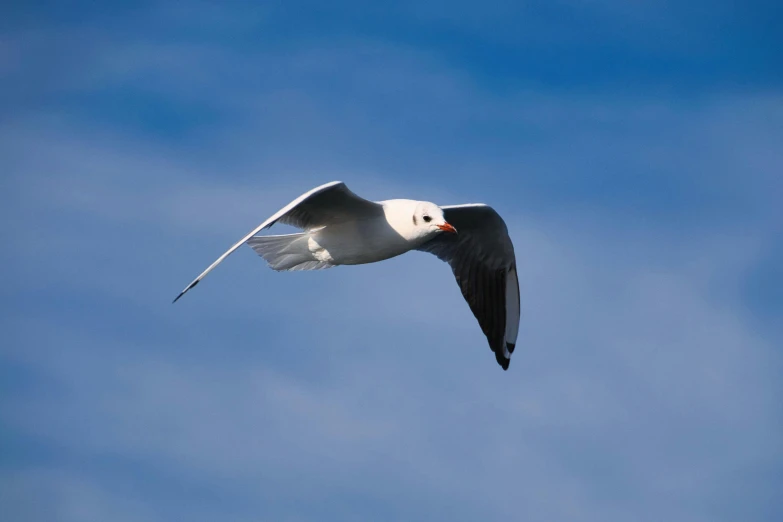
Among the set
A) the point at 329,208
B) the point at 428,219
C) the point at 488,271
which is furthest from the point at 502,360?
the point at 329,208

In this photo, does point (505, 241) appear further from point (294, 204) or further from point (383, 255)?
point (294, 204)

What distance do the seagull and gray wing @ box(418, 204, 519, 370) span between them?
0.03 feet

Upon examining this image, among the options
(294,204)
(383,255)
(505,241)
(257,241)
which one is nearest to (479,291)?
(505,241)

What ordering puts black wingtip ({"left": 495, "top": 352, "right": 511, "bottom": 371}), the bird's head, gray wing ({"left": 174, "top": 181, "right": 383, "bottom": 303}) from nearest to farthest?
gray wing ({"left": 174, "top": 181, "right": 383, "bottom": 303}) < the bird's head < black wingtip ({"left": 495, "top": 352, "right": 511, "bottom": 371})

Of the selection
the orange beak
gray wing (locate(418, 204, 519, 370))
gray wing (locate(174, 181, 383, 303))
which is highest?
gray wing (locate(418, 204, 519, 370))

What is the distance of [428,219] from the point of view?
843 cm

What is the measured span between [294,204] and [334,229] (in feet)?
4.36

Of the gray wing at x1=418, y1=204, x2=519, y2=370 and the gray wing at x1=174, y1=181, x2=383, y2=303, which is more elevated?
the gray wing at x1=418, y1=204, x2=519, y2=370

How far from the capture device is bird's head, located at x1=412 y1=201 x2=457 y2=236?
8.38 metres

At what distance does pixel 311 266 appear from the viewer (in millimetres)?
9258

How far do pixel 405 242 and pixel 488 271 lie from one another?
1.97 metres

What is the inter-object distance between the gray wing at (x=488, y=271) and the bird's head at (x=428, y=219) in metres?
1.28

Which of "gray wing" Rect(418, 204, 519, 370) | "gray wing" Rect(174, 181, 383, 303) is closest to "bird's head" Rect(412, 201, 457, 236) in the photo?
"gray wing" Rect(174, 181, 383, 303)

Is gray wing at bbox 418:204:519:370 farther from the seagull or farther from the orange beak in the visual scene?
the orange beak
